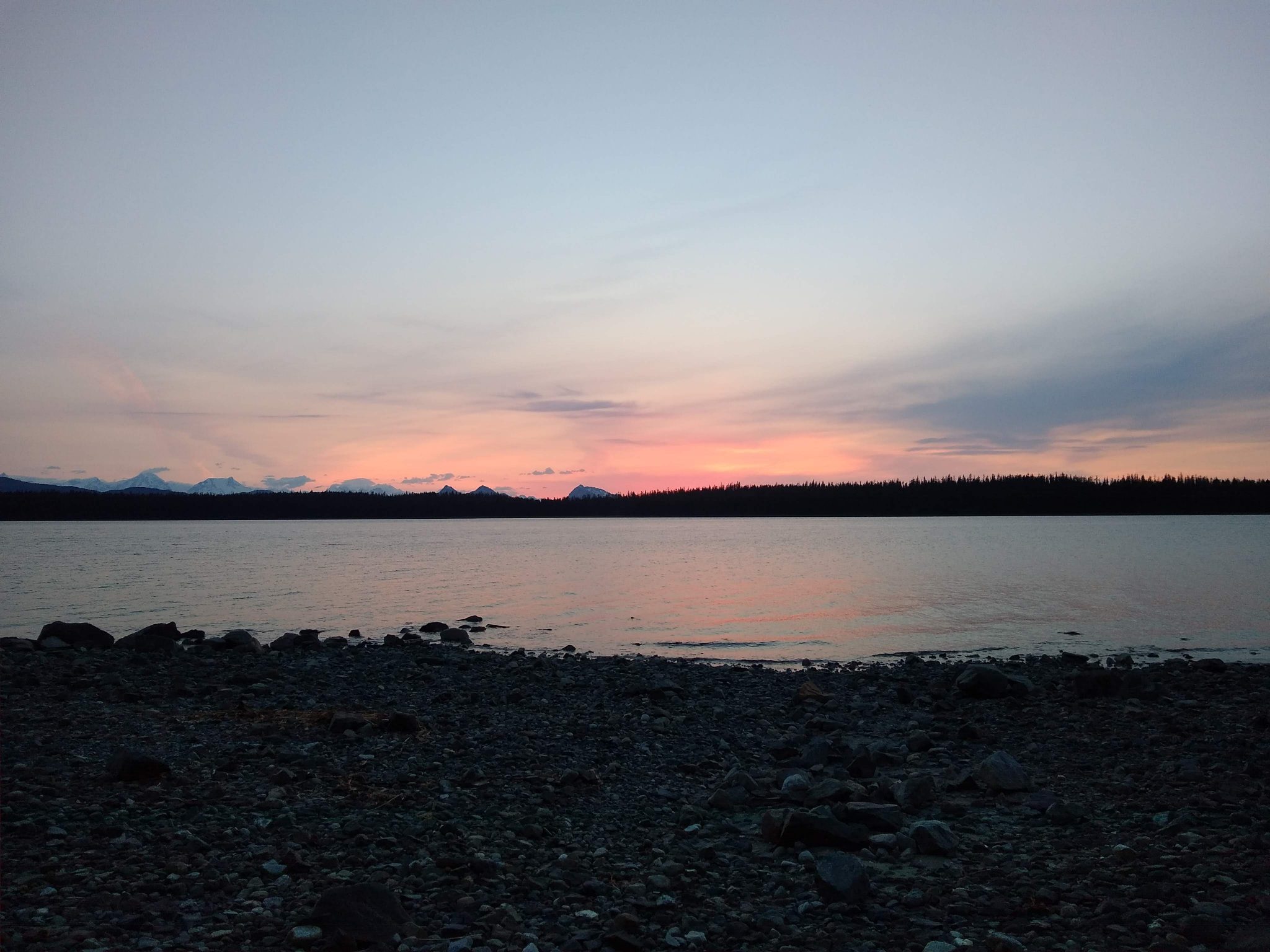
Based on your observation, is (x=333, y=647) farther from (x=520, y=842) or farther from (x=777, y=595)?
(x=777, y=595)

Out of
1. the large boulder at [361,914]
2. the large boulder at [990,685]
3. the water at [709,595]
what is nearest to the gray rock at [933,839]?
the large boulder at [361,914]

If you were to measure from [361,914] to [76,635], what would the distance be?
74.7 feet

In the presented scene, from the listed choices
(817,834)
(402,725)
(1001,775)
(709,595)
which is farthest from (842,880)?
(709,595)

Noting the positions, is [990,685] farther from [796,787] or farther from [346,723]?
[346,723]

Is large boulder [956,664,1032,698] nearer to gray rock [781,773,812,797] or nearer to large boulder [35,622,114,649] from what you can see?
gray rock [781,773,812,797]

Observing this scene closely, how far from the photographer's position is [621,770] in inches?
485

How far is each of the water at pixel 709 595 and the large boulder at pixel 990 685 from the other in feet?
25.5

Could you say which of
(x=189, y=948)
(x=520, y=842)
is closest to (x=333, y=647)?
(x=520, y=842)

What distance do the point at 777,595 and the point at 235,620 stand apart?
1065 inches

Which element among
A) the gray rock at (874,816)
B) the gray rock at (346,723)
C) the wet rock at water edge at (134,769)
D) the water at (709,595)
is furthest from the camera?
the water at (709,595)

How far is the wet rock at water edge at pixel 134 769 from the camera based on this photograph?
418 inches

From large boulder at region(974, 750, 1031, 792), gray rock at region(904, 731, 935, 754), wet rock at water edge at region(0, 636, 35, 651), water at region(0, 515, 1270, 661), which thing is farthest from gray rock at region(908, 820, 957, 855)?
wet rock at water edge at region(0, 636, 35, 651)

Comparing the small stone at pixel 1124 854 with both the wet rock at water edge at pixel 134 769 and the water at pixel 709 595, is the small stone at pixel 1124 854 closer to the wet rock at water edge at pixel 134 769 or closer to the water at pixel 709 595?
the wet rock at water edge at pixel 134 769

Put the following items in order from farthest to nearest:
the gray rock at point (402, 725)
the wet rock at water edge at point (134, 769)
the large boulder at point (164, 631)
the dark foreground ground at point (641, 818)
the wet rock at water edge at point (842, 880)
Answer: the large boulder at point (164, 631) < the gray rock at point (402, 725) < the wet rock at water edge at point (134, 769) < the wet rock at water edge at point (842, 880) < the dark foreground ground at point (641, 818)
